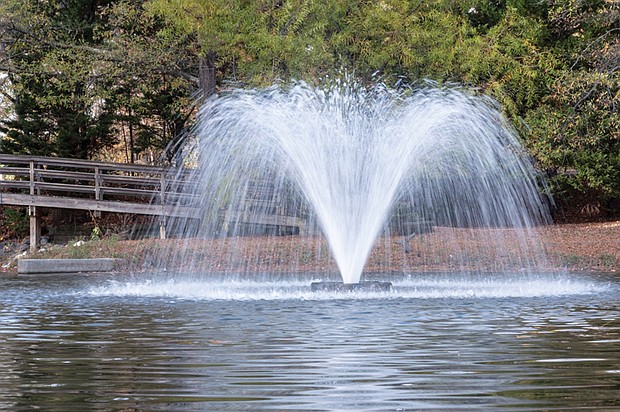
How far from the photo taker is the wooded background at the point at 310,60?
97.7 ft

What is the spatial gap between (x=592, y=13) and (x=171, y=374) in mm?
28052

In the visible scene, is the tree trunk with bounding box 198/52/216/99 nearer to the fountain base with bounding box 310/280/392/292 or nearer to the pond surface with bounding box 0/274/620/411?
the pond surface with bounding box 0/274/620/411

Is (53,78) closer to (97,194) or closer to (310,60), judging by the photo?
(97,194)

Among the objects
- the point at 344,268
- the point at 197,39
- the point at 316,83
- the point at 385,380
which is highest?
the point at 197,39

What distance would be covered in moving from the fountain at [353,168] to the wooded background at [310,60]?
41.7 inches

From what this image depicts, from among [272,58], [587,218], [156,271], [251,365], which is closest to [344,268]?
[156,271]

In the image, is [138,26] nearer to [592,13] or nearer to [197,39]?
[197,39]

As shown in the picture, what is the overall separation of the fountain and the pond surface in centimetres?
232

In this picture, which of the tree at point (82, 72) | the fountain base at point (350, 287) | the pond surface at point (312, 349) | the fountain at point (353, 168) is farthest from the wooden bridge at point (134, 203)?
the fountain base at point (350, 287)

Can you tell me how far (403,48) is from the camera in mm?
29906

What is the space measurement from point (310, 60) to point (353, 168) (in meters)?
9.41

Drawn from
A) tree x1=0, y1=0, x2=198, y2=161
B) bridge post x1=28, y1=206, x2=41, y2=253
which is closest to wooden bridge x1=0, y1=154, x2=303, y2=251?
bridge post x1=28, y1=206, x2=41, y2=253

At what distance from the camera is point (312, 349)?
10445mm

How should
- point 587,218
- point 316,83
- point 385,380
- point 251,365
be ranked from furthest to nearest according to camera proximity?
point 587,218 → point 316,83 → point 251,365 → point 385,380
